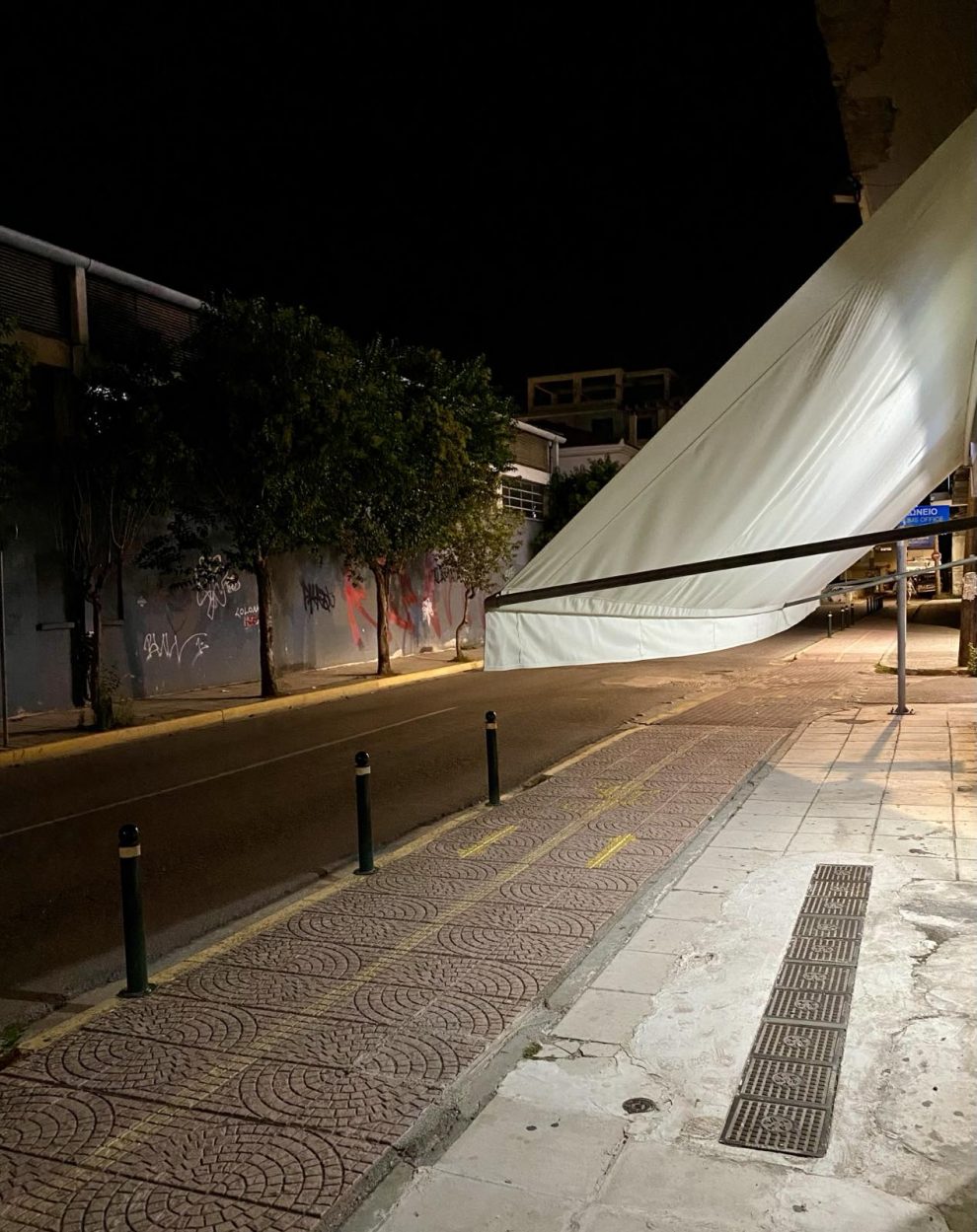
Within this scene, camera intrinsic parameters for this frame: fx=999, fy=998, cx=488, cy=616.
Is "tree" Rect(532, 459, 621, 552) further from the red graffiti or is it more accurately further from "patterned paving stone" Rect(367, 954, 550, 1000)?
"patterned paving stone" Rect(367, 954, 550, 1000)

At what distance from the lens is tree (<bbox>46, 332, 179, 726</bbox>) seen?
16312 millimetres

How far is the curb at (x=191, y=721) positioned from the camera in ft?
45.9

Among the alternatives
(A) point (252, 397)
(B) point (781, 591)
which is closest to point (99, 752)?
(A) point (252, 397)

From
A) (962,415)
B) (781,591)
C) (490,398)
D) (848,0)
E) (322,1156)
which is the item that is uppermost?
(490,398)

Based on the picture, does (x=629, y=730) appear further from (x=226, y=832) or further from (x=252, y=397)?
(x=252, y=397)

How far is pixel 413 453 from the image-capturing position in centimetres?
2281

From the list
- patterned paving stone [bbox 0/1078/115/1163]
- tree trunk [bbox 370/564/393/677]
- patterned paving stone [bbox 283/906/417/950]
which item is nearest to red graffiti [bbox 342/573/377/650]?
tree trunk [bbox 370/564/393/677]

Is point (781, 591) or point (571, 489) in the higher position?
point (571, 489)

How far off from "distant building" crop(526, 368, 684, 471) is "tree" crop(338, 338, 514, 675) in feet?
149

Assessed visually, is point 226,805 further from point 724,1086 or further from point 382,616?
point 382,616

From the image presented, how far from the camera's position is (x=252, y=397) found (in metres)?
17.2

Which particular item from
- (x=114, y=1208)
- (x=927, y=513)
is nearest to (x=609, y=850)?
(x=114, y=1208)

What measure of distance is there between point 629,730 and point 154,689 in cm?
Answer: 1020

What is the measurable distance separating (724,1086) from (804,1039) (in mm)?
596
